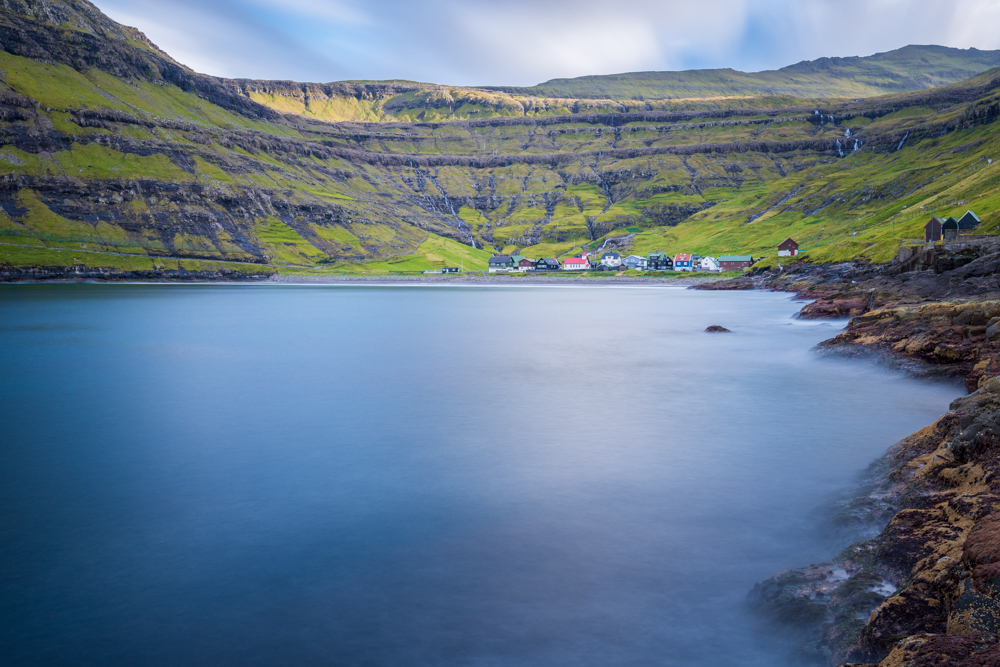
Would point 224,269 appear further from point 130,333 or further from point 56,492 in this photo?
point 56,492

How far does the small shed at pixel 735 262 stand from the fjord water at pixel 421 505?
13154 cm

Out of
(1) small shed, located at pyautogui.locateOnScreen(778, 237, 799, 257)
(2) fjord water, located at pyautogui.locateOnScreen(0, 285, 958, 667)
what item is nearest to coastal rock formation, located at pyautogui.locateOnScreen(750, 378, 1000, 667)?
(2) fjord water, located at pyautogui.locateOnScreen(0, 285, 958, 667)

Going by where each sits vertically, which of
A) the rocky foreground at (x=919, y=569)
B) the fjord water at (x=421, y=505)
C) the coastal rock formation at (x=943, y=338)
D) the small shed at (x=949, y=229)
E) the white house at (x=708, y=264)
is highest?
the small shed at (x=949, y=229)

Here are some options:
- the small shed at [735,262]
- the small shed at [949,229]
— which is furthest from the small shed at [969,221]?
the small shed at [735,262]

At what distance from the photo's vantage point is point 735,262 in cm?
16275

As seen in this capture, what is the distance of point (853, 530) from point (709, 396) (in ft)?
57.1

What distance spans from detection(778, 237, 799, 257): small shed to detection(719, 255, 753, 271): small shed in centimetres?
926

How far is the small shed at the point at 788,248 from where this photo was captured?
14850cm

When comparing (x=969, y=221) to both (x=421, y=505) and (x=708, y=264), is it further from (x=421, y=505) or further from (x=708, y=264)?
(x=421, y=505)

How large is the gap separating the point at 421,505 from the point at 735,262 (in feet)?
540

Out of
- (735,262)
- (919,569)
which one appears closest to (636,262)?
(735,262)

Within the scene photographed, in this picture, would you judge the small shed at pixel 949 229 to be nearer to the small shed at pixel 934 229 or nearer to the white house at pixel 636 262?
the small shed at pixel 934 229

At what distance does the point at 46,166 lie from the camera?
175750 millimetres

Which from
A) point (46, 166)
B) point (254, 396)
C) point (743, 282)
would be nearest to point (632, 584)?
point (254, 396)
